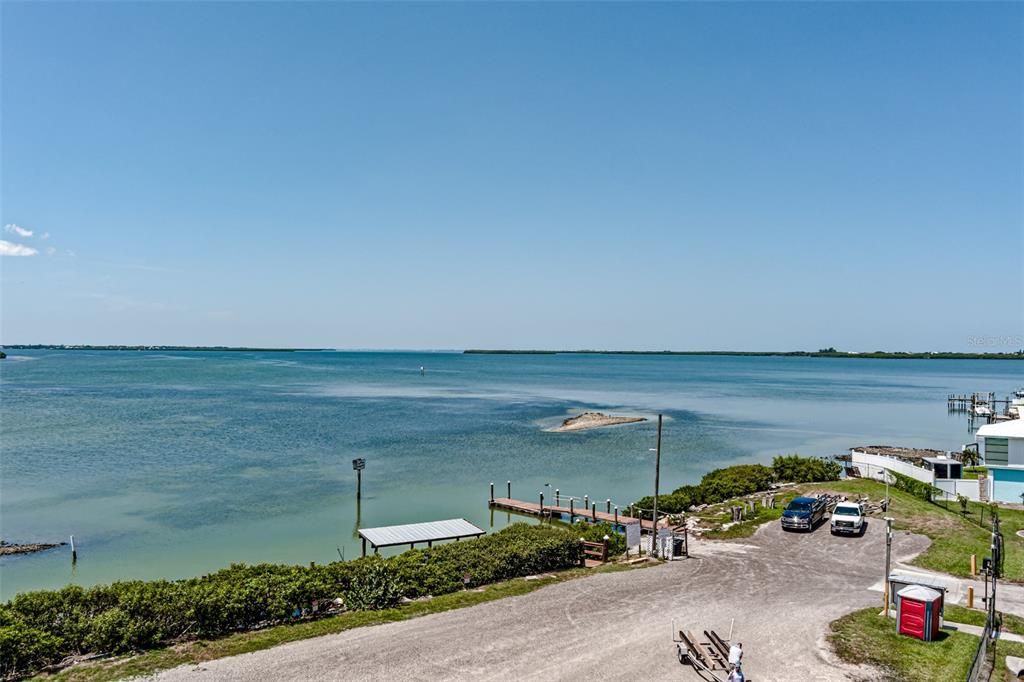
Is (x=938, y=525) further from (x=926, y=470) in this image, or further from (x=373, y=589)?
(x=373, y=589)

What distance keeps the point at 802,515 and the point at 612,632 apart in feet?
52.4

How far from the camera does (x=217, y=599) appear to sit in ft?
56.4

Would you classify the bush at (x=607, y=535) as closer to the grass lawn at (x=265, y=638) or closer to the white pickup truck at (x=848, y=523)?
the grass lawn at (x=265, y=638)

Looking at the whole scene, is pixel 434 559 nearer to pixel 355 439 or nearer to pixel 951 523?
pixel 951 523

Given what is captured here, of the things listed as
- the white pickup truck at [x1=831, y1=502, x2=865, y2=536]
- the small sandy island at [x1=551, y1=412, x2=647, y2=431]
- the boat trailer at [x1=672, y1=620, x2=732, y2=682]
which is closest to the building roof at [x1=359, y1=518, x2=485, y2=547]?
the boat trailer at [x1=672, y1=620, x2=732, y2=682]

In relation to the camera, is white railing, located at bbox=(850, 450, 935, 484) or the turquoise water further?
white railing, located at bbox=(850, 450, 935, 484)

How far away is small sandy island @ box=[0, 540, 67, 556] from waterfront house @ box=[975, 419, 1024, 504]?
47994mm

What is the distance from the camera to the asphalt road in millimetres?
15125

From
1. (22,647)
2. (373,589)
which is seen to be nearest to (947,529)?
(373,589)

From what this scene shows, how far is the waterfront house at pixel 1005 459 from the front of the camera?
1422 inches

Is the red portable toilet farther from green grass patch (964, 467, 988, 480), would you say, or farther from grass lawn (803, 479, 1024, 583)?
green grass patch (964, 467, 988, 480)

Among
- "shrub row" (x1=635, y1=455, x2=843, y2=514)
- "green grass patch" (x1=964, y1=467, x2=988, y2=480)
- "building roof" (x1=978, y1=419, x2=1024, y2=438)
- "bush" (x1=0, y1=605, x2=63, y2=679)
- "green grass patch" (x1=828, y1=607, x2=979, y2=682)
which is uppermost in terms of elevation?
"building roof" (x1=978, y1=419, x2=1024, y2=438)

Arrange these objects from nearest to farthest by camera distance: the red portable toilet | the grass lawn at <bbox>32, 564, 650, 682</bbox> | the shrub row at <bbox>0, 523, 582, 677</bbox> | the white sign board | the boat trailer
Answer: the grass lawn at <bbox>32, 564, 650, 682</bbox> → the boat trailer → the shrub row at <bbox>0, 523, 582, 677</bbox> → the red portable toilet → the white sign board

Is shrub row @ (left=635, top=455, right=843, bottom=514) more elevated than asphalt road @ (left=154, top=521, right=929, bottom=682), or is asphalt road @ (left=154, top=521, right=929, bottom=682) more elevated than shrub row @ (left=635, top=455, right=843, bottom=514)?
asphalt road @ (left=154, top=521, right=929, bottom=682)
